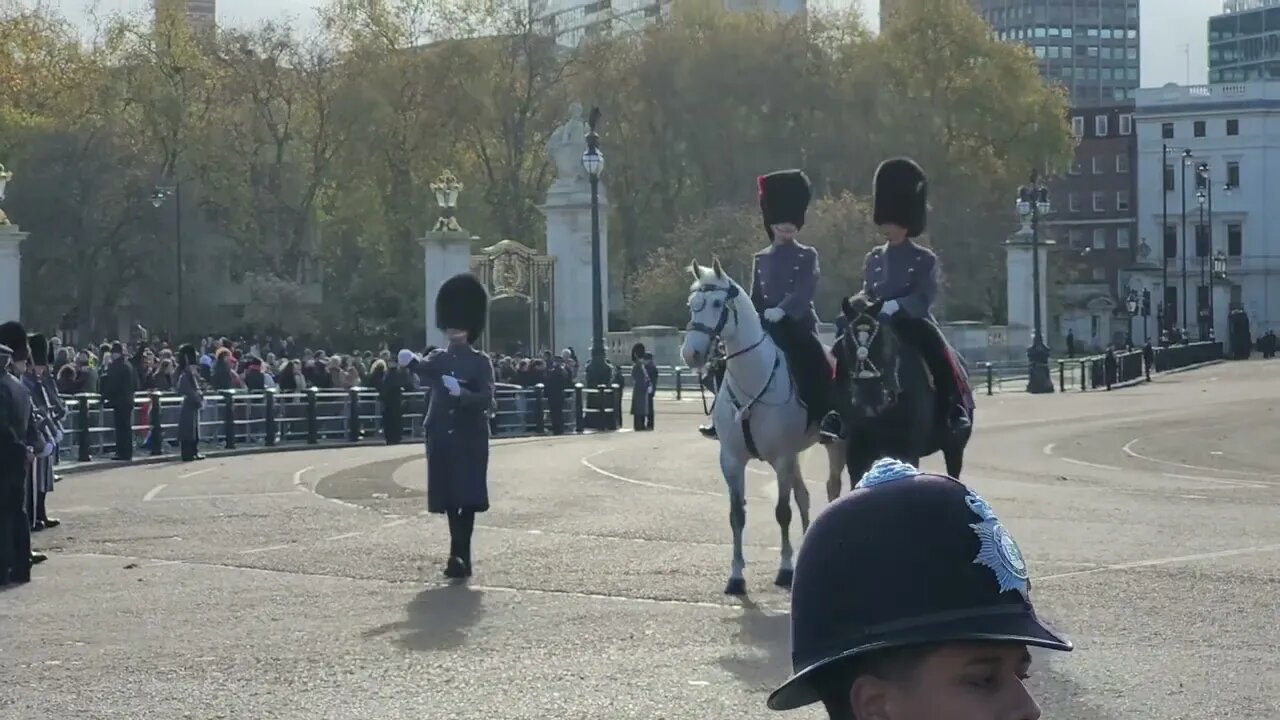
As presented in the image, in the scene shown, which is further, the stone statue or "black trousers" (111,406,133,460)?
the stone statue

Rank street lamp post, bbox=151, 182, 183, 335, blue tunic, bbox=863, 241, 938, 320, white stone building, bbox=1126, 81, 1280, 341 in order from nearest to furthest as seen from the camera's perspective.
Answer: blue tunic, bbox=863, 241, 938, 320 → street lamp post, bbox=151, 182, 183, 335 → white stone building, bbox=1126, 81, 1280, 341

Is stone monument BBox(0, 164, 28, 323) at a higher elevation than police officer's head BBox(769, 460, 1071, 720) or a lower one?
higher

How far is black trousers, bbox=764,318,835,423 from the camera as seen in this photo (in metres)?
13.4

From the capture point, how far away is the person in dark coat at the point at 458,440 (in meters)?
14.2

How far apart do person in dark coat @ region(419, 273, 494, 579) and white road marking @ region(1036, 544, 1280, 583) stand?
3.89 meters

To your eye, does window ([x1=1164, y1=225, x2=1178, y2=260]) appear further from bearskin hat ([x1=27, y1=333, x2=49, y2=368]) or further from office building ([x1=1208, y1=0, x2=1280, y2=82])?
bearskin hat ([x1=27, y1=333, x2=49, y2=368])

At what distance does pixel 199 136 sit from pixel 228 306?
6034 mm

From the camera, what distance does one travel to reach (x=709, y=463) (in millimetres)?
26266

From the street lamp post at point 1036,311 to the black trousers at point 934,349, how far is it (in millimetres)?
43312

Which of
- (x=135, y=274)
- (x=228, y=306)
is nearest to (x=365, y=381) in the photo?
(x=135, y=274)

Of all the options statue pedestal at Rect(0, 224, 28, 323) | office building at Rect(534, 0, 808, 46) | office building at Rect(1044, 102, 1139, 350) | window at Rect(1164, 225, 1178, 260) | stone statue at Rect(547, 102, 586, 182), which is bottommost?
statue pedestal at Rect(0, 224, 28, 323)

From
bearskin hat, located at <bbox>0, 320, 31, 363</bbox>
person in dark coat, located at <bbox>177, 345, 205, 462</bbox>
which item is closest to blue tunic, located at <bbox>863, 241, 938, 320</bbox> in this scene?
bearskin hat, located at <bbox>0, 320, 31, 363</bbox>

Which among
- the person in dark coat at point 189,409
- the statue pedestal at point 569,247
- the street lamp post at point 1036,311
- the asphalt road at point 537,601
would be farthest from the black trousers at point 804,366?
the street lamp post at point 1036,311

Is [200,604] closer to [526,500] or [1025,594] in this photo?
[526,500]
